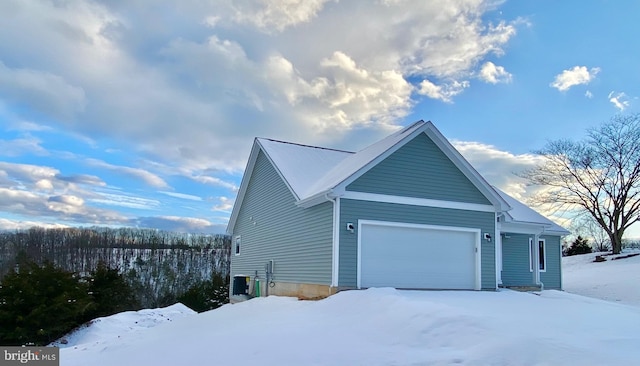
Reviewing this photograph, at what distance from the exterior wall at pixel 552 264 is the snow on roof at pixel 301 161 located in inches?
367

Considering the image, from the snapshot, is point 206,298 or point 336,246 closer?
point 336,246

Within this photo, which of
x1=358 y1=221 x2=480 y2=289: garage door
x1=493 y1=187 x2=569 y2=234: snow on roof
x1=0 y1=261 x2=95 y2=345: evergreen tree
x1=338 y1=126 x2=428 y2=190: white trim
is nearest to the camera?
x1=338 y1=126 x2=428 y2=190: white trim

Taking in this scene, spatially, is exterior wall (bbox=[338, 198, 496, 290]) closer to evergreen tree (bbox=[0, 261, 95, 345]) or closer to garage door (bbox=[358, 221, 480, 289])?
garage door (bbox=[358, 221, 480, 289])

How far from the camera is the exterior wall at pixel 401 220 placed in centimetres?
1175

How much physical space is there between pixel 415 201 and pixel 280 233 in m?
4.85

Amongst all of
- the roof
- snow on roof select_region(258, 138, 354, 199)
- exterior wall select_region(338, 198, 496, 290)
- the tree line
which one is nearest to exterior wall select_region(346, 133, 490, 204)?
the roof

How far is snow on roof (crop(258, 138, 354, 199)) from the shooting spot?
47.9 feet

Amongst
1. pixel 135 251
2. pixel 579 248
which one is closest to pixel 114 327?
pixel 579 248

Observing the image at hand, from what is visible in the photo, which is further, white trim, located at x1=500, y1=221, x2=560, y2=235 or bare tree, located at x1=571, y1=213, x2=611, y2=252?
bare tree, located at x1=571, y1=213, x2=611, y2=252

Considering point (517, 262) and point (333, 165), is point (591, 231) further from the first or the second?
point (333, 165)

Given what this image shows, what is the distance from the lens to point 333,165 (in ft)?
53.8

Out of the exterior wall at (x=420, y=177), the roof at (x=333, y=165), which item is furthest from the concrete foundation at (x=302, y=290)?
the exterior wall at (x=420, y=177)

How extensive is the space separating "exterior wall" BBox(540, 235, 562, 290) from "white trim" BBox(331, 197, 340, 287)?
11.3m

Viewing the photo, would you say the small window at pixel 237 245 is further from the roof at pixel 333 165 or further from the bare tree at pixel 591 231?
the bare tree at pixel 591 231
